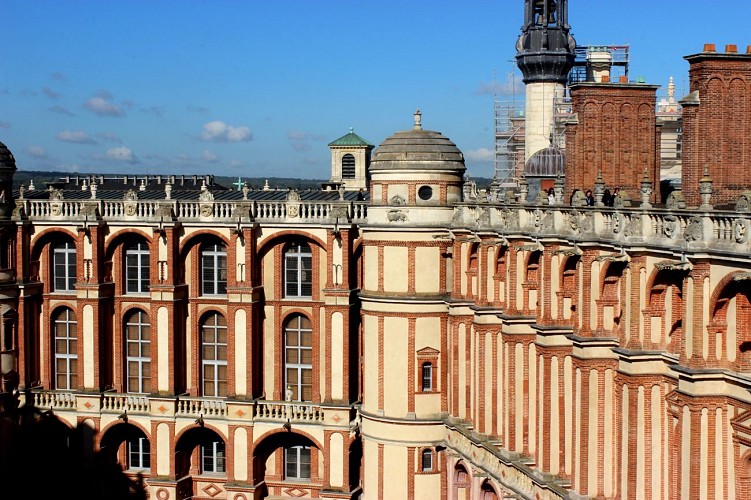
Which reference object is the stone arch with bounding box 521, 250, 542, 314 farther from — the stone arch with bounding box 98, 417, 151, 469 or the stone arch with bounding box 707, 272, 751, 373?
the stone arch with bounding box 98, 417, 151, 469

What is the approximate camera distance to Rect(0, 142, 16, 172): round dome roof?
5431 cm

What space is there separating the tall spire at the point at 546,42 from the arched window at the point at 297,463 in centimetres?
4232

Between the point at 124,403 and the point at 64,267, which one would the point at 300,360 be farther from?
the point at 64,267

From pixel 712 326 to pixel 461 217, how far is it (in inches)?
822

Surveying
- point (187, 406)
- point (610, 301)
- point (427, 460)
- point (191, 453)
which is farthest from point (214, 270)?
point (610, 301)

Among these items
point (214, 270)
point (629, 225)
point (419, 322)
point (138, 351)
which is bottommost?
point (138, 351)

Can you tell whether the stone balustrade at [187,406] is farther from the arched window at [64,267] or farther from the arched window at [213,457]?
the arched window at [64,267]

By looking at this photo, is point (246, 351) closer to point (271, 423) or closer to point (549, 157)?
point (271, 423)

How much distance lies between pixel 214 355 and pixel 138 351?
11.8ft

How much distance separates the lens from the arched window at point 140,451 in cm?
5534

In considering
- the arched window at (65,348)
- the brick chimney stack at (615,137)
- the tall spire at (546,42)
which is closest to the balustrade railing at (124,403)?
the arched window at (65,348)

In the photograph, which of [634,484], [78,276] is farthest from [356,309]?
[634,484]

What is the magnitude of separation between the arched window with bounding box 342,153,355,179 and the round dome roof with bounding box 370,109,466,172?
4259cm

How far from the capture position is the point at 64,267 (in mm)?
56000
